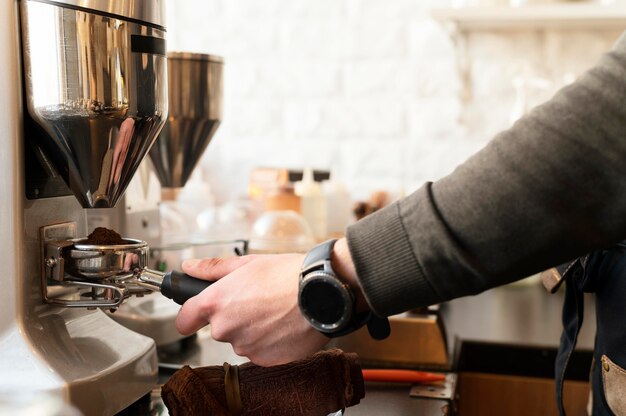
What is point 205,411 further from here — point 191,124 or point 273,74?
point 273,74

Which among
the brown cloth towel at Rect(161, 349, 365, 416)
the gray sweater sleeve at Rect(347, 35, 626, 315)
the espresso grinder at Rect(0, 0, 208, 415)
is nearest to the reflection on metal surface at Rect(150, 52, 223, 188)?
the espresso grinder at Rect(0, 0, 208, 415)

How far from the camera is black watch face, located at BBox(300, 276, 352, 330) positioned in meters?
0.63

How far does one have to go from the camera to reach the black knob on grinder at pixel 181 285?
70 cm

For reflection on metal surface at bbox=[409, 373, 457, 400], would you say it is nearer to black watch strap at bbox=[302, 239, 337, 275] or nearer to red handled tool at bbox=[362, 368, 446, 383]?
red handled tool at bbox=[362, 368, 446, 383]

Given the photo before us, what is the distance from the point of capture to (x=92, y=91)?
65 cm

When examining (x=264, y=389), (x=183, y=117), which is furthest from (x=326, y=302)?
(x=183, y=117)

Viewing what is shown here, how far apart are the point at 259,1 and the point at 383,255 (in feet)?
5.24

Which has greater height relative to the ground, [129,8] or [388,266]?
[129,8]

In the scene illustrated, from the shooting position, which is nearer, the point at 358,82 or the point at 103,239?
the point at 103,239

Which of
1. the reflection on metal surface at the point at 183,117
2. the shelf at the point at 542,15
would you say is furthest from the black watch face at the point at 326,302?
the shelf at the point at 542,15

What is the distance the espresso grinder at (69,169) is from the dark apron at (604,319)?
436 millimetres

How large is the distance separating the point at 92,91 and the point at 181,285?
0.18 metres

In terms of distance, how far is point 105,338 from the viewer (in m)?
0.78

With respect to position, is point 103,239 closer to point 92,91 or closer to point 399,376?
point 92,91
